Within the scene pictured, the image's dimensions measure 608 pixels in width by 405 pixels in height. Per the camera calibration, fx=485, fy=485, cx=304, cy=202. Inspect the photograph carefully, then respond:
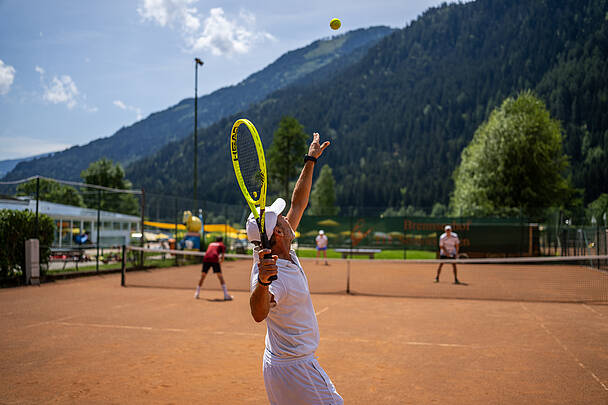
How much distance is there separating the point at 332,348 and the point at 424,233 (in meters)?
23.8

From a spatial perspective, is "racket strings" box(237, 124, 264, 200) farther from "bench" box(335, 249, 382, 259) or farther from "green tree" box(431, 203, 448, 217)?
"green tree" box(431, 203, 448, 217)

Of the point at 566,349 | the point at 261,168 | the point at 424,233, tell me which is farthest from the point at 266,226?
the point at 424,233

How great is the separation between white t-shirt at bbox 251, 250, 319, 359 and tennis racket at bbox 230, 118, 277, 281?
16.4 inches

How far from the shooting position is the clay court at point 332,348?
17.3 feet

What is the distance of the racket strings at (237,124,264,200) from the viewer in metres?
3.25

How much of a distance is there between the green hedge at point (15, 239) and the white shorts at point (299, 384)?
45.3 ft

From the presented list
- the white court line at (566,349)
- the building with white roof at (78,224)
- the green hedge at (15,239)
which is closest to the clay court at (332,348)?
the white court line at (566,349)

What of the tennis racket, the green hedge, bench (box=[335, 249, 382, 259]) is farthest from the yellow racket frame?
bench (box=[335, 249, 382, 259])

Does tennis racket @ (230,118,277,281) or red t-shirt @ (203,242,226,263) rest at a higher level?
tennis racket @ (230,118,277,281)

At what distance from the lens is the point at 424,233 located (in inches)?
1179

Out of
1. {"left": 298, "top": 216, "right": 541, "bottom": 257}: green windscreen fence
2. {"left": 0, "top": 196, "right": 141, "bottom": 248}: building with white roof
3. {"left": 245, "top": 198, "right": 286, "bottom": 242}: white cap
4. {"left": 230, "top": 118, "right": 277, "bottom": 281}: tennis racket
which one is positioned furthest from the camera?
{"left": 0, "top": 196, "right": 141, "bottom": 248}: building with white roof

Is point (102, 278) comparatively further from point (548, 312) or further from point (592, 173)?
point (592, 173)

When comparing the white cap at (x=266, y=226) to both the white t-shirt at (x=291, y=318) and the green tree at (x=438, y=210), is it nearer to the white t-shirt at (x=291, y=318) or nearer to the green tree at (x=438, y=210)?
the white t-shirt at (x=291, y=318)

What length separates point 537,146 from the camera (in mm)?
36500
